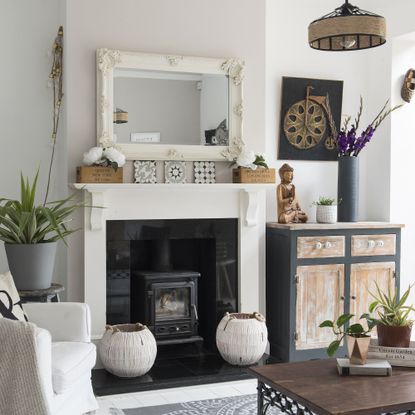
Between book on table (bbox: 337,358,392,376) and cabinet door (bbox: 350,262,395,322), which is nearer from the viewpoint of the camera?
book on table (bbox: 337,358,392,376)

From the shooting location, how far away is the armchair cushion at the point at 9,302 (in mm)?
3074

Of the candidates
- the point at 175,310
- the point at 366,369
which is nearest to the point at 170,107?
the point at 175,310

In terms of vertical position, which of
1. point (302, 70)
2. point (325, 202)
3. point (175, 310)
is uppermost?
point (302, 70)

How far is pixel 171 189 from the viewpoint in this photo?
450 cm

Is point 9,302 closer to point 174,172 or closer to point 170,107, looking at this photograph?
point 174,172

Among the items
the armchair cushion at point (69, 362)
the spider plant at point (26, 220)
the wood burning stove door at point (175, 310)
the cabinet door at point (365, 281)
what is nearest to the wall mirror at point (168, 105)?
the spider plant at point (26, 220)

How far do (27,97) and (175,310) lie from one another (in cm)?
183

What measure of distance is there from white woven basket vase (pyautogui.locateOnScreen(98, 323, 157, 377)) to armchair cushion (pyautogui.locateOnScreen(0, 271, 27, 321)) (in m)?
0.98

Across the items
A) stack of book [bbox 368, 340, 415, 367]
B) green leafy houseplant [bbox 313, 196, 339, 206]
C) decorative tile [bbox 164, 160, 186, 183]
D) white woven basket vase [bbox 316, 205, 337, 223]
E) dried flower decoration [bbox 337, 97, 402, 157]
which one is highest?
dried flower decoration [bbox 337, 97, 402, 157]

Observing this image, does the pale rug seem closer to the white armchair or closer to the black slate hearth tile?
the black slate hearth tile

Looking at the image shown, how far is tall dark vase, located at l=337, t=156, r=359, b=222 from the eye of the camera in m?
5.04

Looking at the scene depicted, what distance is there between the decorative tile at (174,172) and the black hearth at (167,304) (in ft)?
2.17

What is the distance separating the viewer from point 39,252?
388cm

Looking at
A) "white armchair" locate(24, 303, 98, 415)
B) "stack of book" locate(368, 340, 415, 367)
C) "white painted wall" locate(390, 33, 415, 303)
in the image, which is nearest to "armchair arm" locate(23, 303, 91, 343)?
"white armchair" locate(24, 303, 98, 415)
